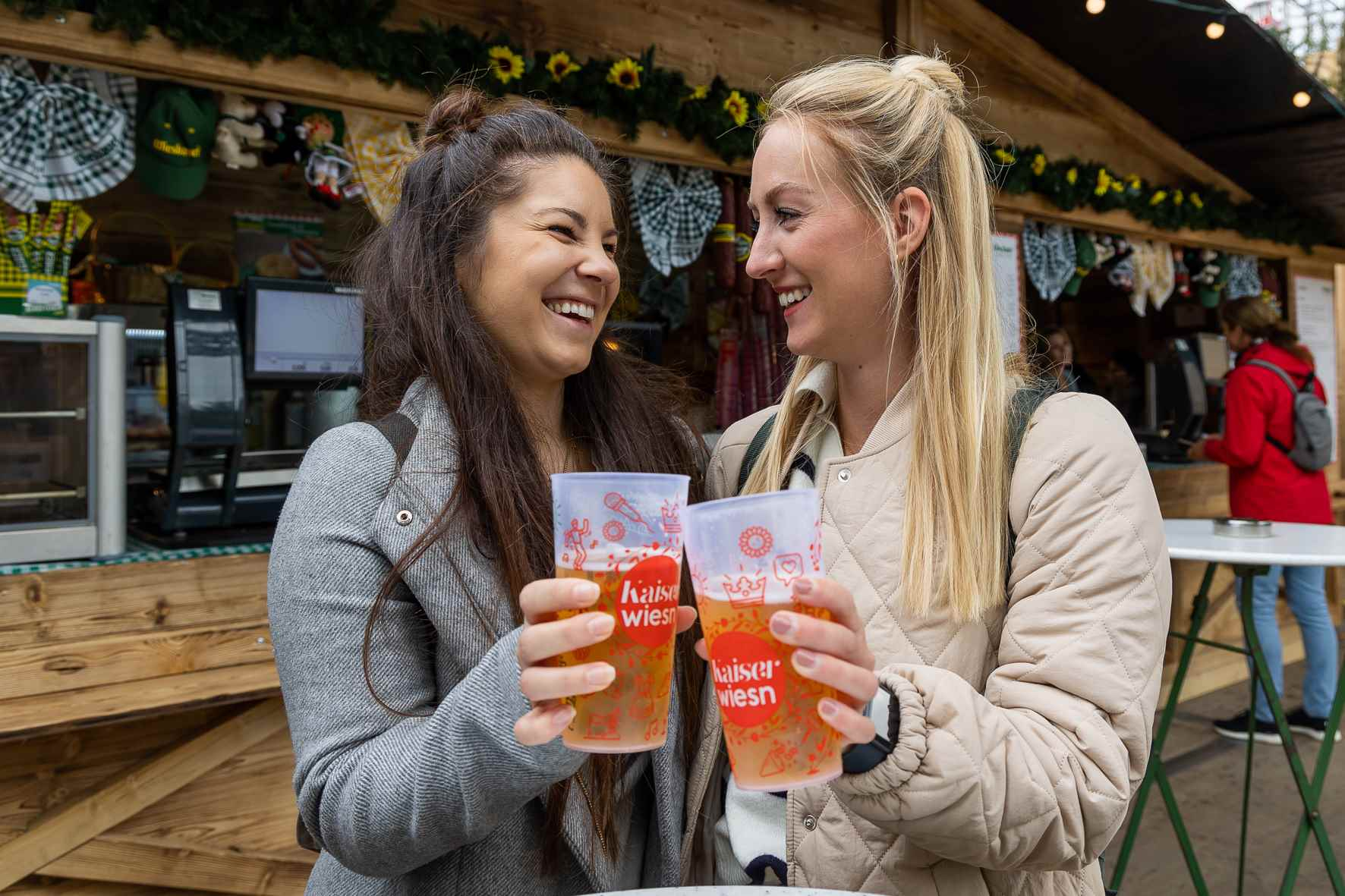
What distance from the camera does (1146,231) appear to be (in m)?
5.68

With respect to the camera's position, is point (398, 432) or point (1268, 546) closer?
point (398, 432)

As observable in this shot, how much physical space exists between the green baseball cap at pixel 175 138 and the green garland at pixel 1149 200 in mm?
3190

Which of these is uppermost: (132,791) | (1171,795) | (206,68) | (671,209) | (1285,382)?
(206,68)

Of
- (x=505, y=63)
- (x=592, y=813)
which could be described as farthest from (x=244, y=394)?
(x=592, y=813)

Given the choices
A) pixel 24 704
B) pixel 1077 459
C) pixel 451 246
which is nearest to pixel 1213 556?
pixel 1077 459

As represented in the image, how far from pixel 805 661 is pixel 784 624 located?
0.13ft

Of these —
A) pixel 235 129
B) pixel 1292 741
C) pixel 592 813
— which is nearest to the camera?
pixel 592 813

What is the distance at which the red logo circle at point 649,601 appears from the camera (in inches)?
33.1

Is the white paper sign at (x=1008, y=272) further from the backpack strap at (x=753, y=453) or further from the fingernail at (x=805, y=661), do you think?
the fingernail at (x=805, y=661)

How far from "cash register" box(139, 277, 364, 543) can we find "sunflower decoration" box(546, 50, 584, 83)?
1.09 metres

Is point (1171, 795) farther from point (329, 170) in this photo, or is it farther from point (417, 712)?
point (329, 170)

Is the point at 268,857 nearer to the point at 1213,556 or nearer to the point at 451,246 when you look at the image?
the point at 451,246

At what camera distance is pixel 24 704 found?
247 centimetres

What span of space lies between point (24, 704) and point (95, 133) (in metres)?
1.58
